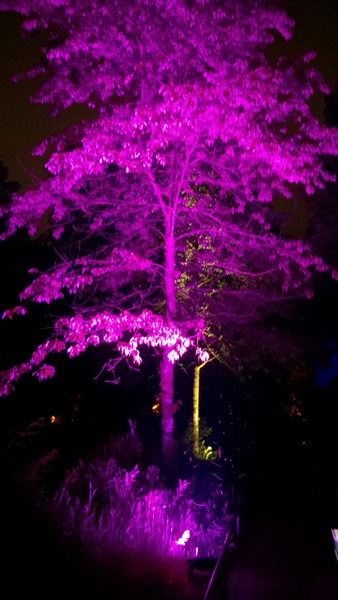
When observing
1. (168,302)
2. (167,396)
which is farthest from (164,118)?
(167,396)

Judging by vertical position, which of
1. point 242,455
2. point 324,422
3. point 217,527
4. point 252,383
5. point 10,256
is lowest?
point 217,527

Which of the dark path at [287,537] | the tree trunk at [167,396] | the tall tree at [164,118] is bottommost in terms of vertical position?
the dark path at [287,537]

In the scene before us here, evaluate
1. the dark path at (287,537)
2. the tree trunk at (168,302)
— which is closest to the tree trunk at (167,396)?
the tree trunk at (168,302)

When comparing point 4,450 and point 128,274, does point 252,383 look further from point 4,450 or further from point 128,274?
point 4,450

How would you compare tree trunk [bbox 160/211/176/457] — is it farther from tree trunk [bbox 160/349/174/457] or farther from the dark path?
the dark path

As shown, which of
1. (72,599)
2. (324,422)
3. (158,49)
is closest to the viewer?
(72,599)

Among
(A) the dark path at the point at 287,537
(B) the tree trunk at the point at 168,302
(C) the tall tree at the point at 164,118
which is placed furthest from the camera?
A: (B) the tree trunk at the point at 168,302

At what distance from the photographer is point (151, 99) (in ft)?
26.6

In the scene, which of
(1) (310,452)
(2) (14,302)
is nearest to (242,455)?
(1) (310,452)

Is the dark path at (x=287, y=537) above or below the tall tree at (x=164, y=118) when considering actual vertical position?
below

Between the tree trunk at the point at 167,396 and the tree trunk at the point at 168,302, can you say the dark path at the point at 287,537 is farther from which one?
the tree trunk at the point at 168,302

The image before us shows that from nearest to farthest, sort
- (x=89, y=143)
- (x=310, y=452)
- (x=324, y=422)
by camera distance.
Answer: (x=89, y=143) < (x=310, y=452) < (x=324, y=422)

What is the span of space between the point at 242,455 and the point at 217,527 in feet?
17.4

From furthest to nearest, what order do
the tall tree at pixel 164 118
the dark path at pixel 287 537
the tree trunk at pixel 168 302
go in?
the tree trunk at pixel 168 302 → the tall tree at pixel 164 118 → the dark path at pixel 287 537
